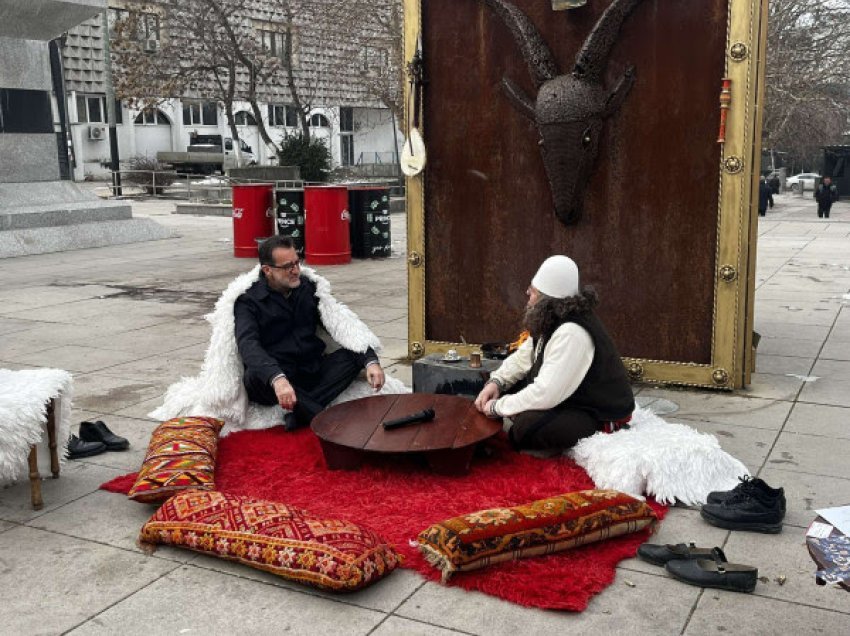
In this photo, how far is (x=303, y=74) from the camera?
43719mm

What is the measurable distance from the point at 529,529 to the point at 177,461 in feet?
5.96

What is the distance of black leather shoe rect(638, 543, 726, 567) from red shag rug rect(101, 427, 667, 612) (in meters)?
0.08

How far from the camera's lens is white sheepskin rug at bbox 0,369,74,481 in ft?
13.7

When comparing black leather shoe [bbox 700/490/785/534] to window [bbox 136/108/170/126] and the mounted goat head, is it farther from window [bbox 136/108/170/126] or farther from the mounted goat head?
window [bbox 136/108/170/126]

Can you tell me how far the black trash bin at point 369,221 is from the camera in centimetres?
1415

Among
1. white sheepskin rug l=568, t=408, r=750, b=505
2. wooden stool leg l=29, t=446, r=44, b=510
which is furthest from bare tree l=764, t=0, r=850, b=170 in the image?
wooden stool leg l=29, t=446, r=44, b=510

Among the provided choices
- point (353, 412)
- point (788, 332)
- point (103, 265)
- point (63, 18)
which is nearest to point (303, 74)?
point (63, 18)

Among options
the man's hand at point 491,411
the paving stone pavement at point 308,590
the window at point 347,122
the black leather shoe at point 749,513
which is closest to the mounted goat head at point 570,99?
the paving stone pavement at point 308,590

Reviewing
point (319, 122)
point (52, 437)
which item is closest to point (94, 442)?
point (52, 437)

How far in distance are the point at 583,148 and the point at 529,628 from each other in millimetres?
3926

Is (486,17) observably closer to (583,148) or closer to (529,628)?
(583,148)

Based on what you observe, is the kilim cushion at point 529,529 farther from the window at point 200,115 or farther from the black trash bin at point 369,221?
the window at point 200,115

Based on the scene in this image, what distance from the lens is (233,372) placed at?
5496 mm

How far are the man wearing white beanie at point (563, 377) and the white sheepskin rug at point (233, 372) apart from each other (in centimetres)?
117
